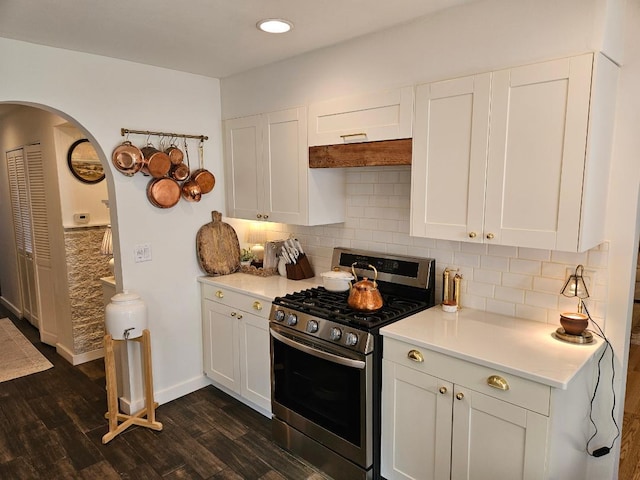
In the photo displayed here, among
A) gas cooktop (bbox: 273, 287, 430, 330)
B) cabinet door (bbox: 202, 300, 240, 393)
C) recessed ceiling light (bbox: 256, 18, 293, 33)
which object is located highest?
recessed ceiling light (bbox: 256, 18, 293, 33)

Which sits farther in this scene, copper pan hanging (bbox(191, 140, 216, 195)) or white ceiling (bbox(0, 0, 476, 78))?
copper pan hanging (bbox(191, 140, 216, 195))

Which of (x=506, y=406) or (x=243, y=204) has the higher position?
(x=243, y=204)

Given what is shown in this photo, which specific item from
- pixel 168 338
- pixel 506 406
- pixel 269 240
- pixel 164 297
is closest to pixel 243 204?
pixel 269 240

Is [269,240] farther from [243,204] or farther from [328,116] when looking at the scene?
[328,116]

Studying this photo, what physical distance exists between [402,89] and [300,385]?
1.79 m

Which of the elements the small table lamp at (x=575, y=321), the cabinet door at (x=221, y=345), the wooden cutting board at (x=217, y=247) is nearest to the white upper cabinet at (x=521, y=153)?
the small table lamp at (x=575, y=321)

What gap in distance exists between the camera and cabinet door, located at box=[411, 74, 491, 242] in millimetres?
2029

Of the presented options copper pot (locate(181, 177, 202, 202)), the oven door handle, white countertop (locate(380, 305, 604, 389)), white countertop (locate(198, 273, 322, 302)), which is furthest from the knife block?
white countertop (locate(380, 305, 604, 389))

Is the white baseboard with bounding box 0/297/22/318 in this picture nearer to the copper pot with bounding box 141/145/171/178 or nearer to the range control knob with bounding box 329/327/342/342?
the copper pot with bounding box 141/145/171/178

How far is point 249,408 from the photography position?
126 inches

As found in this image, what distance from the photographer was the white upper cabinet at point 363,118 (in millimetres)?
2307

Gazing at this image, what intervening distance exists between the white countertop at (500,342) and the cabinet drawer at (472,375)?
Result: 0.04 metres

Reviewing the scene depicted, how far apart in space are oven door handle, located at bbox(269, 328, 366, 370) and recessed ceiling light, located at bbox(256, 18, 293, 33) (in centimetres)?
175

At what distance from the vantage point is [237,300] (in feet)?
10.0
